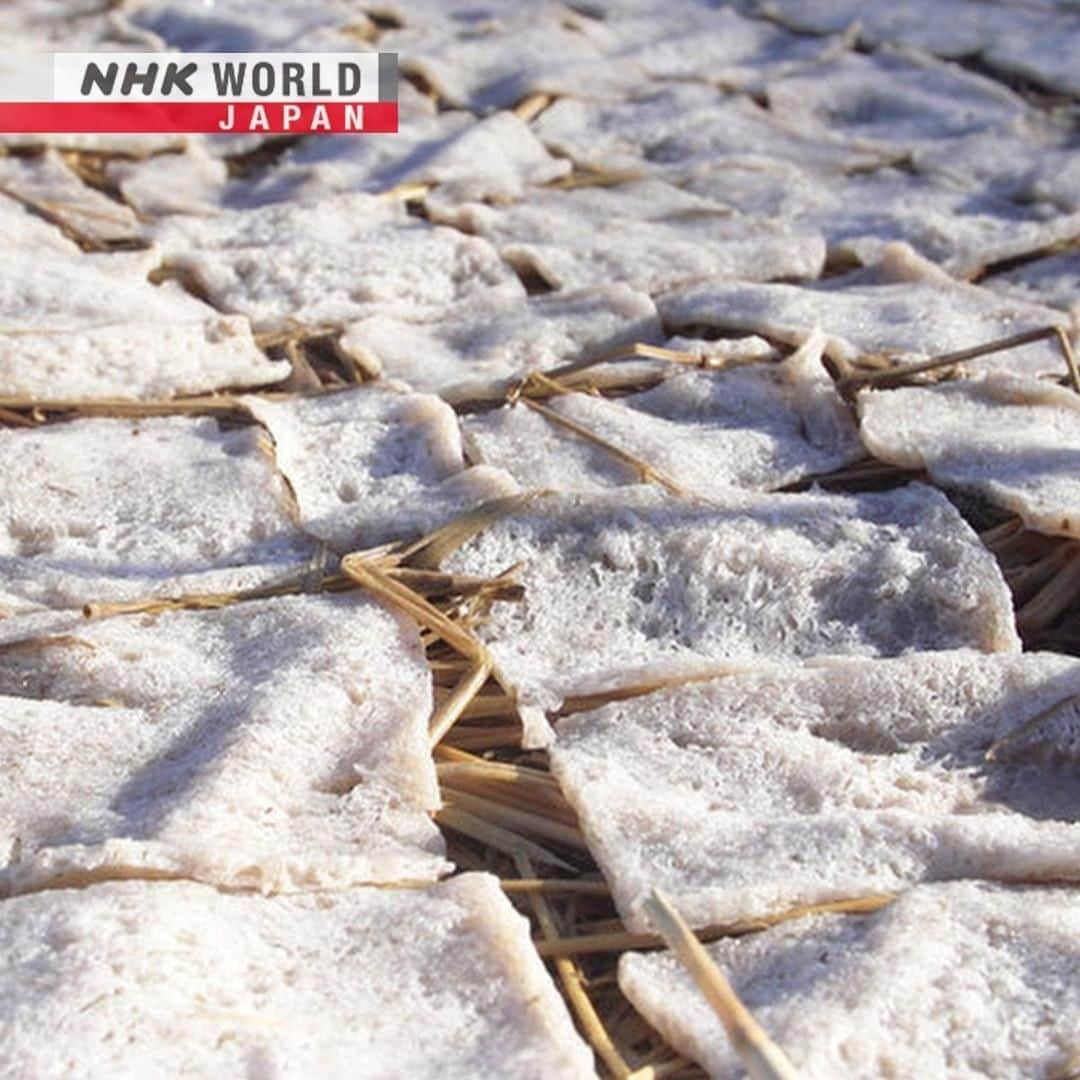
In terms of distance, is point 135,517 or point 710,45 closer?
point 135,517

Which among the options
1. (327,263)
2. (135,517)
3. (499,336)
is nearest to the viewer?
(135,517)

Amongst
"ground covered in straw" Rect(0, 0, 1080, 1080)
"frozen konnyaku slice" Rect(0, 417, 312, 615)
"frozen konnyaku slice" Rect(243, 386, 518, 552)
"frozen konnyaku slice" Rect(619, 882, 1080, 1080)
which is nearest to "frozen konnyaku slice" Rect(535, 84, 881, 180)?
"ground covered in straw" Rect(0, 0, 1080, 1080)

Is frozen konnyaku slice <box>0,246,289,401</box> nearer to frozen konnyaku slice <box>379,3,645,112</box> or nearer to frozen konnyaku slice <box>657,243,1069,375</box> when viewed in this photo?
frozen konnyaku slice <box>657,243,1069,375</box>

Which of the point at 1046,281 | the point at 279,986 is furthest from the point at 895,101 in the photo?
the point at 279,986

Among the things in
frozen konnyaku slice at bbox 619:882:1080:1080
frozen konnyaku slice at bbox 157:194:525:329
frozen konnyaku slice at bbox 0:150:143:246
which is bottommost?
frozen konnyaku slice at bbox 0:150:143:246

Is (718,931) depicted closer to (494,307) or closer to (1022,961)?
(1022,961)

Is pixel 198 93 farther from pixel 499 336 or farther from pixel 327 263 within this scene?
pixel 499 336

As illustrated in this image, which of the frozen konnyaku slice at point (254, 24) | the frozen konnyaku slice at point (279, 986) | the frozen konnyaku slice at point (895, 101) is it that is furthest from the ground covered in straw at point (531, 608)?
the frozen konnyaku slice at point (254, 24)
